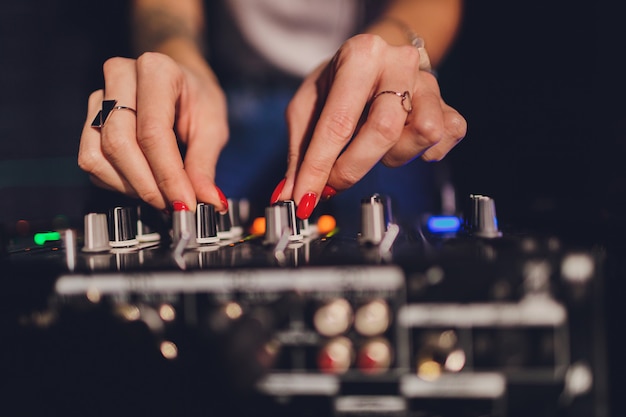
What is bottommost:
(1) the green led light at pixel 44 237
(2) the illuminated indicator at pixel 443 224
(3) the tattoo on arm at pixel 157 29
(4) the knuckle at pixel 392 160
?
(2) the illuminated indicator at pixel 443 224

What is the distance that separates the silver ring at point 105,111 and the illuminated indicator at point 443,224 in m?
0.62

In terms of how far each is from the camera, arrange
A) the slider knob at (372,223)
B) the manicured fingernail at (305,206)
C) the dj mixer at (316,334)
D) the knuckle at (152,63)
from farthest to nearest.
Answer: the knuckle at (152,63), the manicured fingernail at (305,206), the slider knob at (372,223), the dj mixer at (316,334)

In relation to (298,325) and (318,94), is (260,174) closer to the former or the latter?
(318,94)

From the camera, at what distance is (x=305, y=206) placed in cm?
74

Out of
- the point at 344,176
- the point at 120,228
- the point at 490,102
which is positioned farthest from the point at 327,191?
the point at 490,102

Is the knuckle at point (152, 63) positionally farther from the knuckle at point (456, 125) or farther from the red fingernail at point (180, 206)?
the knuckle at point (456, 125)

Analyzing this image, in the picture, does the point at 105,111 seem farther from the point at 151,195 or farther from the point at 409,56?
the point at 409,56

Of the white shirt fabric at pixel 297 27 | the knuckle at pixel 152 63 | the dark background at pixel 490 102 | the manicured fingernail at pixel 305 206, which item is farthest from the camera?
the white shirt fabric at pixel 297 27

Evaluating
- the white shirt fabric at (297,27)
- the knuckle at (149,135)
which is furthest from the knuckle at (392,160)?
the white shirt fabric at (297,27)

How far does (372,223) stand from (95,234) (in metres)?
0.44

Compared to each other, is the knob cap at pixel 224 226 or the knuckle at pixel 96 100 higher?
the knuckle at pixel 96 100

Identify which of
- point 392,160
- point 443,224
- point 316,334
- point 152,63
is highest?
point 152,63

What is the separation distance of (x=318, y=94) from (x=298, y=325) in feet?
1.95

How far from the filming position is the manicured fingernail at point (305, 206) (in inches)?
29.1
